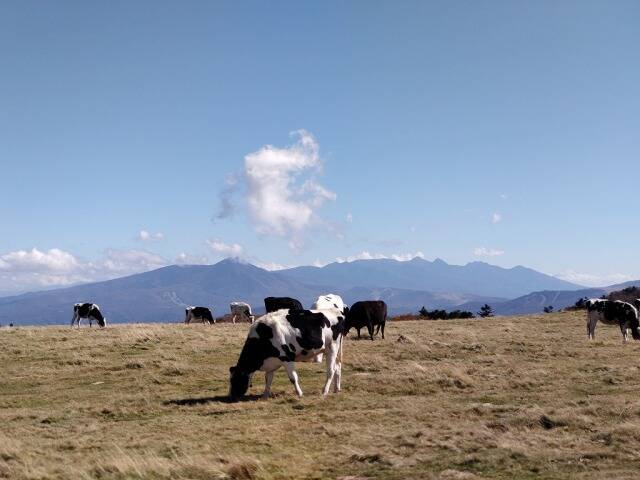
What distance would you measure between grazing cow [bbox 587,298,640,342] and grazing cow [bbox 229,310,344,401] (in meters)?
18.9

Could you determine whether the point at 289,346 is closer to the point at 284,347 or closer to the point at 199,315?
the point at 284,347

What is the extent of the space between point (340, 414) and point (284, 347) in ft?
11.1

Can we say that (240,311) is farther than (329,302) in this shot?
Yes

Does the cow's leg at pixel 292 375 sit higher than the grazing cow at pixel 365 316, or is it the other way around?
the grazing cow at pixel 365 316

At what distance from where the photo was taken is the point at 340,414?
15.7 metres

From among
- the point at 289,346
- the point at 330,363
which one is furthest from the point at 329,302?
the point at 289,346

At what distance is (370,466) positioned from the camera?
444 inches

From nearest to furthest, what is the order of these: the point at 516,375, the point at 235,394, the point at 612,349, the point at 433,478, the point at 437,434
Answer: the point at 433,478, the point at 437,434, the point at 235,394, the point at 516,375, the point at 612,349

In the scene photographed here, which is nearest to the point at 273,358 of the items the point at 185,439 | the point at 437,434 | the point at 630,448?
the point at 185,439

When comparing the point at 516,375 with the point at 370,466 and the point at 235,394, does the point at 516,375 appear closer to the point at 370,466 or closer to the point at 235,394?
the point at 235,394

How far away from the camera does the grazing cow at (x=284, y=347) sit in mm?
18469

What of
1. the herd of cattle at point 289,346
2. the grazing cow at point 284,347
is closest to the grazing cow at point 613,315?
the herd of cattle at point 289,346

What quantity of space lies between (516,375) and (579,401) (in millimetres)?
4547

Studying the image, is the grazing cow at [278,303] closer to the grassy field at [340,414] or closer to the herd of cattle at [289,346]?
the grassy field at [340,414]
